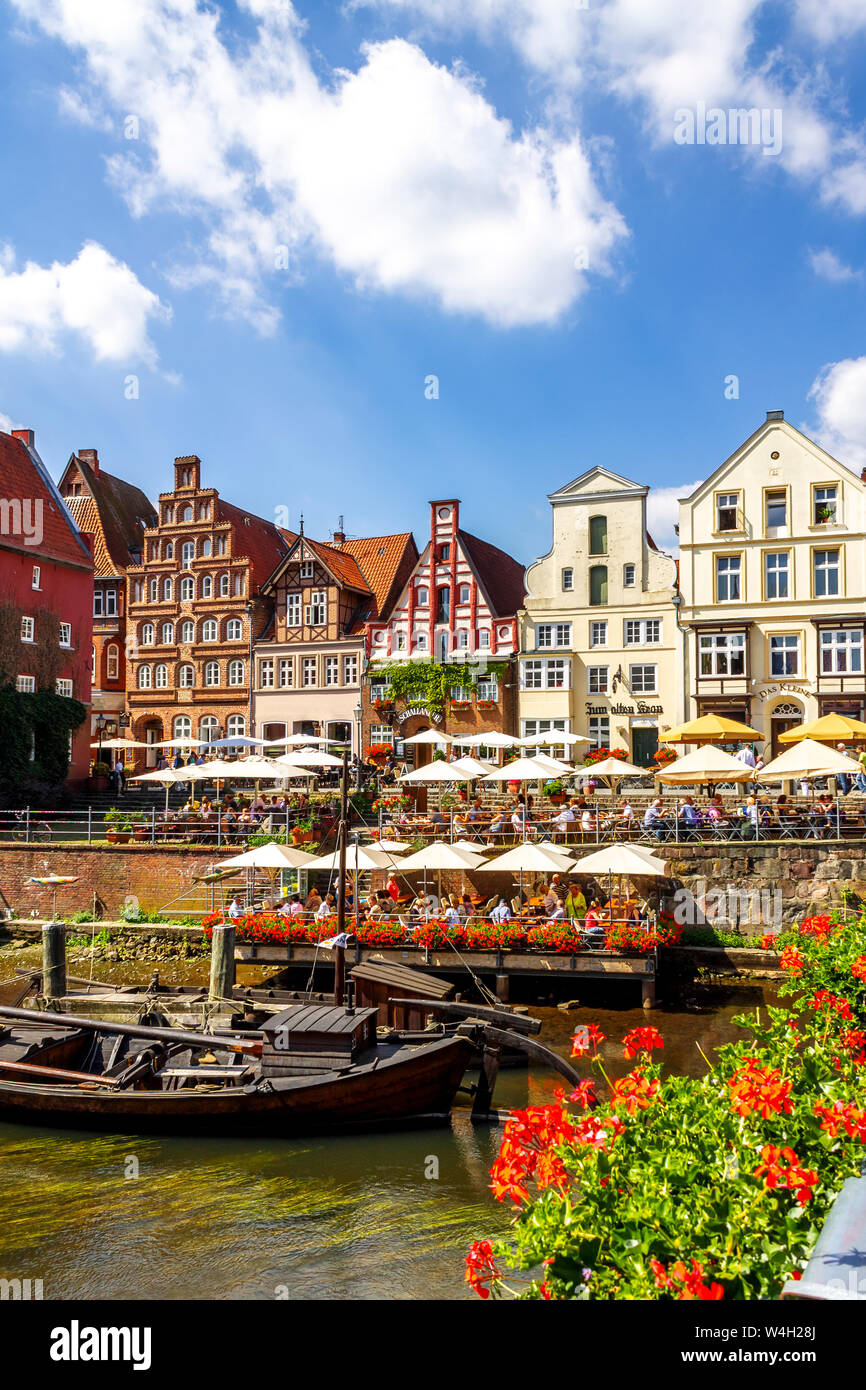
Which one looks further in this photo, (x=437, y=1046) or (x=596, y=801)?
(x=596, y=801)

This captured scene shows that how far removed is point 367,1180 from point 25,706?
2840cm

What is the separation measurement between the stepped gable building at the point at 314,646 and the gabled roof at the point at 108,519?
962cm

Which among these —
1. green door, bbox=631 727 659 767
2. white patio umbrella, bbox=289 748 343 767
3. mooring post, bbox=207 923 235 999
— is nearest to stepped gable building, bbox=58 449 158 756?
white patio umbrella, bbox=289 748 343 767

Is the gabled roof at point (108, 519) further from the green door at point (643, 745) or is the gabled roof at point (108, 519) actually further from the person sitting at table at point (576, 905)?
the person sitting at table at point (576, 905)

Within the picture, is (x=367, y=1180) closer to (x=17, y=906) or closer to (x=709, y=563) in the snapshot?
(x=17, y=906)

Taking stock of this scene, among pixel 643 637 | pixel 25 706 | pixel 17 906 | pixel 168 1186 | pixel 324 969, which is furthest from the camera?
pixel 643 637

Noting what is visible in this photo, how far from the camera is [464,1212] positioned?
11172 mm

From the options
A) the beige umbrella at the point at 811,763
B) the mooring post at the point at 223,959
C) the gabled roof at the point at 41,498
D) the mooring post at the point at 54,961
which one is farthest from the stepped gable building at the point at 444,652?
the mooring post at the point at 54,961

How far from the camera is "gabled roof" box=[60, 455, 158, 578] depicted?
5094 cm

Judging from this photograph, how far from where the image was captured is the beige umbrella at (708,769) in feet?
78.4

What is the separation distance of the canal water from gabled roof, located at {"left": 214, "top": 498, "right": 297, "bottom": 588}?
35.7 m

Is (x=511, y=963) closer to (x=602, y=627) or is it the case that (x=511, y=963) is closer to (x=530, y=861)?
(x=530, y=861)

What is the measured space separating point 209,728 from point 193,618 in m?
5.37
